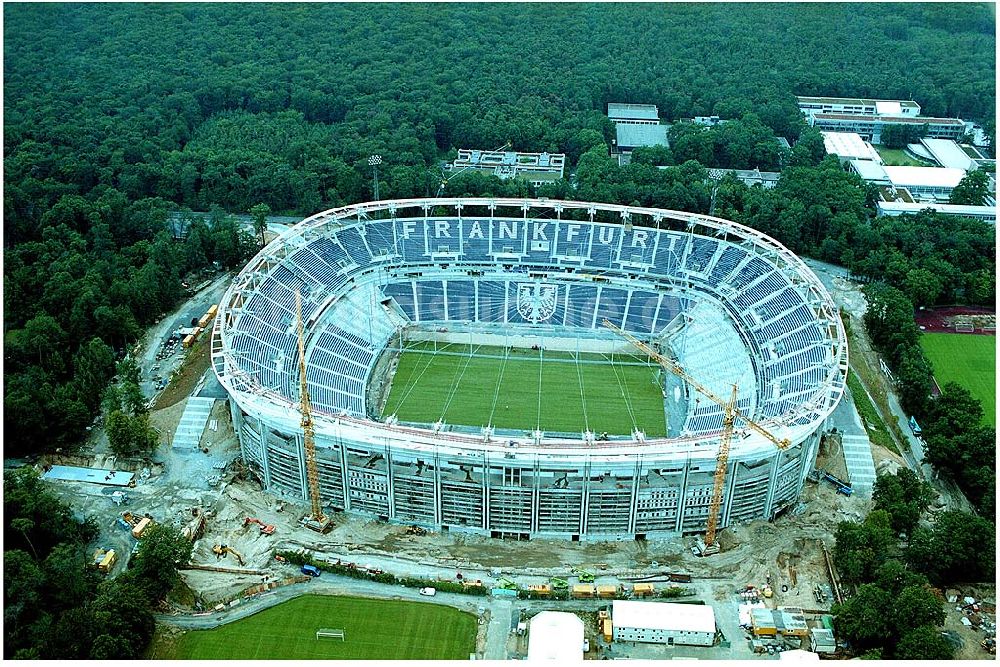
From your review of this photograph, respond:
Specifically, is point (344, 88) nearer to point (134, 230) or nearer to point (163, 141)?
point (163, 141)

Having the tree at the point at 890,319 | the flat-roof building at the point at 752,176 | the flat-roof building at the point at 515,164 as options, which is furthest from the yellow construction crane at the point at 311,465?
the flat-roof building at the point at 752,176

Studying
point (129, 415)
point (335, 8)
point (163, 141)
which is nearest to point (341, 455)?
point (129, 415)

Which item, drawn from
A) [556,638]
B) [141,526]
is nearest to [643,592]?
[556,638]

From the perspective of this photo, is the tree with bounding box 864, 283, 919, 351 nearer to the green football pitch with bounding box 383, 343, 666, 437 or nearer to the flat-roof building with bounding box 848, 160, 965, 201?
the green football pitch with bounding box 383, 343, 666, 437

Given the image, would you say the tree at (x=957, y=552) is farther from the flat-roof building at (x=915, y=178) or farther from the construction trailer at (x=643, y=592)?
the flat-roof building at (x=915, y=178)

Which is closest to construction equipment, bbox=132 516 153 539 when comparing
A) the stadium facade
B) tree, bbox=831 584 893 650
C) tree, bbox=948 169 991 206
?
the stadium facade
